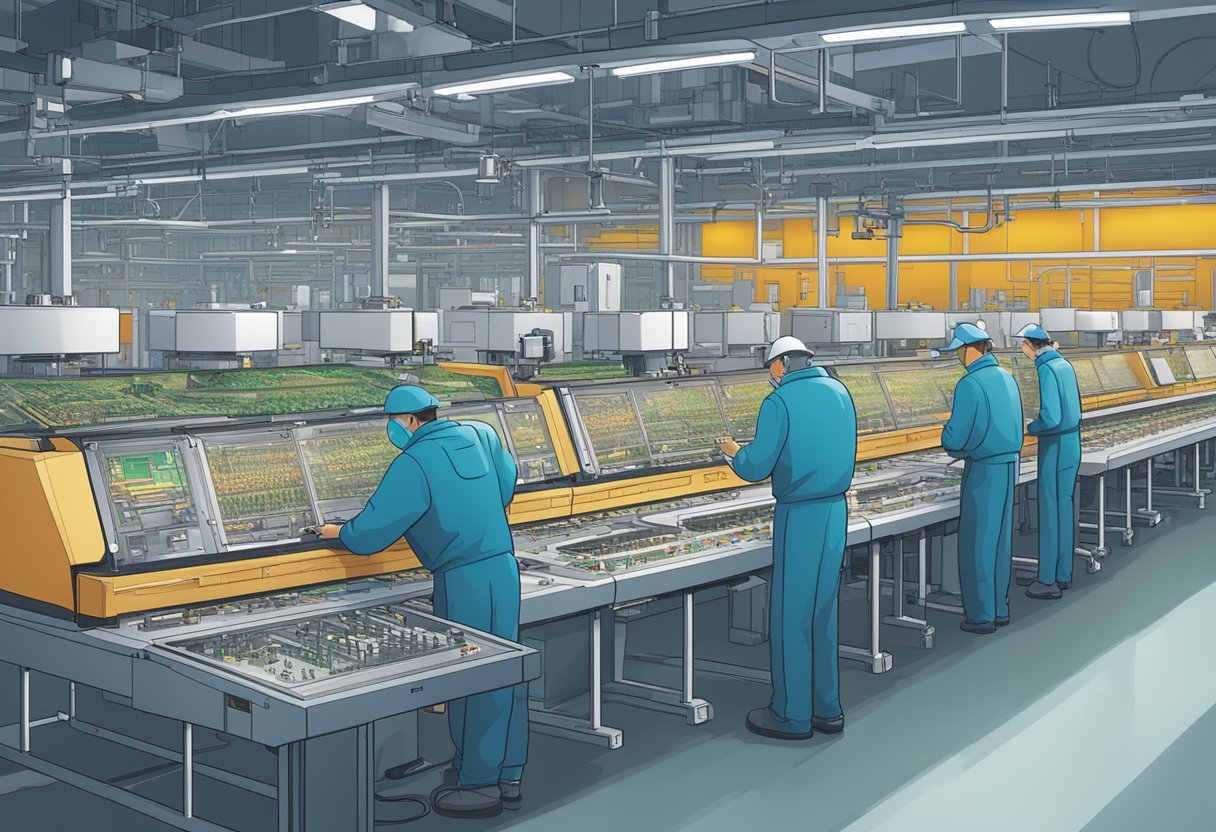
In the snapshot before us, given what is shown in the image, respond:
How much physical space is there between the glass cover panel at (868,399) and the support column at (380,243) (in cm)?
557

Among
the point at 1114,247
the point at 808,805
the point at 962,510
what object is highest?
the point at 1114,247

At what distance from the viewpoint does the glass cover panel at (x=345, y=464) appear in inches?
156

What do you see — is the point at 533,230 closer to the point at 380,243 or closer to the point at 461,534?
the point at 380,243

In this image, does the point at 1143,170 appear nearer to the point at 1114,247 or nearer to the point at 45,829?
the point at 1114,247

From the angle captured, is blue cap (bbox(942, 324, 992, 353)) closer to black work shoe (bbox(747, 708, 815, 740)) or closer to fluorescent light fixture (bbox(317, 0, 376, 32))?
black work shoe (bbox(747, 708, 815, 740))

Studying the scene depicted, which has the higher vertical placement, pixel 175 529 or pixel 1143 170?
pixel 1143 170

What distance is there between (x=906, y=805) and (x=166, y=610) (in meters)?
2.34

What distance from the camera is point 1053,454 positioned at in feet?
22.2

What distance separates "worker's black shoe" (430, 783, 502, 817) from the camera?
3.77m

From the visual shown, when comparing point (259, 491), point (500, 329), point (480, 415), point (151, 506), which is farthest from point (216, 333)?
point (151, 506)

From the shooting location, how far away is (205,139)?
36.9 ft

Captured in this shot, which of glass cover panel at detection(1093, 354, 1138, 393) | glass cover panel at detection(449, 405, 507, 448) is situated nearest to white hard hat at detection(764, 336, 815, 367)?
glass cover panel at detection(449, 405, 507, 448)

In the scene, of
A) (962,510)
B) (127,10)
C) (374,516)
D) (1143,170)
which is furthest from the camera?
(1143,170)

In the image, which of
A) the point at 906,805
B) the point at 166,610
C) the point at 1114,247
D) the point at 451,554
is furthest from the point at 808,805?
the point at 1114,247
